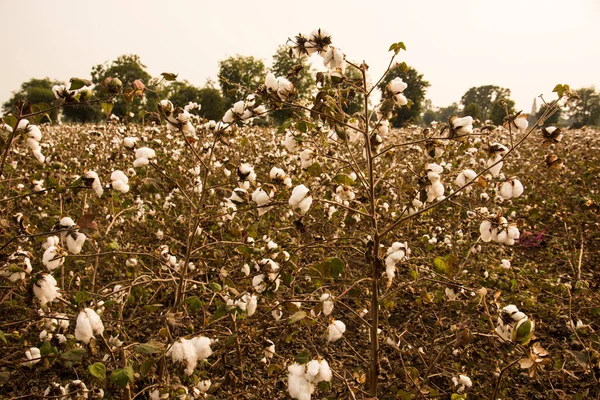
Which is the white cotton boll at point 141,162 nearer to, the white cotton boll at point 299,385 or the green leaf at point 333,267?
the green leaf at point 333,267

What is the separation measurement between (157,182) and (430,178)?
3.49ft

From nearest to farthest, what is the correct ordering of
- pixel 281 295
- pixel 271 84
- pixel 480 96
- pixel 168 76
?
pixel 271 84
pixel 168 76
pixel 281 295
pixel 480 96

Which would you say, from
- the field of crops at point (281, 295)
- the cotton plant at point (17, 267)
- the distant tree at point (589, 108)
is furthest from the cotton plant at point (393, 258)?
the distant tree at point (589, 108)

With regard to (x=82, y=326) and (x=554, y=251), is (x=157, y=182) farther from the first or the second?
(x=554, y=251)

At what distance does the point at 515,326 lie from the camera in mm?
1152

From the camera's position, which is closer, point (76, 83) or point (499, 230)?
point (76, 83)

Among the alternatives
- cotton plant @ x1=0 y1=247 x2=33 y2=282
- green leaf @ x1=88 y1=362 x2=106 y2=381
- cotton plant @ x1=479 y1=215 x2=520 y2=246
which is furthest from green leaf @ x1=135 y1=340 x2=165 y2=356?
cotton plant @ x1=479 y1=215 x2=520 y2=246

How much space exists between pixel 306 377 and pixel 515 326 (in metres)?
0.66

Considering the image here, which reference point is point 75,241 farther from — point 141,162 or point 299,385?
point 299,385

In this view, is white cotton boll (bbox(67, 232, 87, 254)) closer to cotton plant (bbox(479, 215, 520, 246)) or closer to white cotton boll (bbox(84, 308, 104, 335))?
white cotton boll (bbox(84, 308, 104, 335))

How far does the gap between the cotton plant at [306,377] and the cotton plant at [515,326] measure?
0.56 meters

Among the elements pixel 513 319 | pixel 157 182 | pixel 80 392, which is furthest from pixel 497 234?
pixel 80 392

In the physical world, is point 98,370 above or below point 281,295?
above

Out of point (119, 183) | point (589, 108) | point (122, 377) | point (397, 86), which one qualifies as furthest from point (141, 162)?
point (589, 108)
